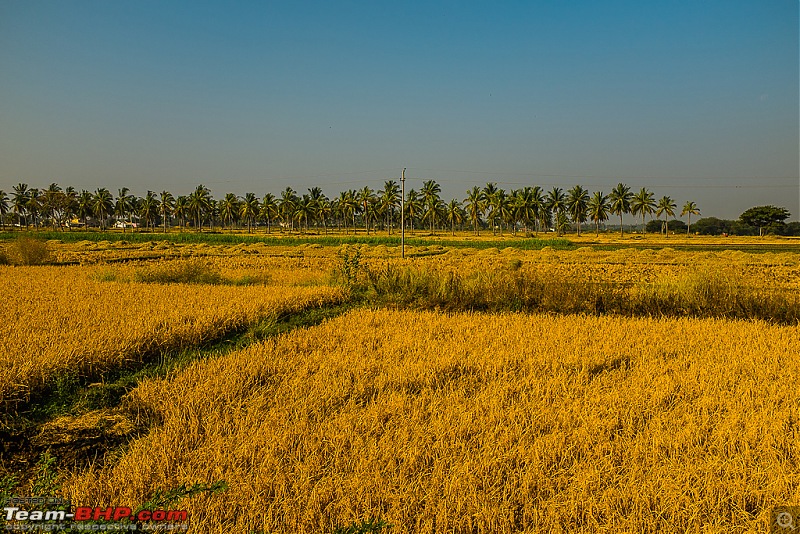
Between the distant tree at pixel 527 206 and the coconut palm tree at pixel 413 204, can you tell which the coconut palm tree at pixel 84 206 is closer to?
the coconut palm tree at pixel 413 204

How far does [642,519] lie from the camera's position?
132 inches

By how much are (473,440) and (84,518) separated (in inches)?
119

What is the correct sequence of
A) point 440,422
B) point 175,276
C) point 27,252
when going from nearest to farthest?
point 440,422
point 175,276
point 27,252

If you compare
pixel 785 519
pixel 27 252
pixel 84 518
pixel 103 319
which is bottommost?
pixel 785 519

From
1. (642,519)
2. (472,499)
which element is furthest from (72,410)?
(642,519)

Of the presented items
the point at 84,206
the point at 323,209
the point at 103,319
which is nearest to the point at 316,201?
the point at 323,209

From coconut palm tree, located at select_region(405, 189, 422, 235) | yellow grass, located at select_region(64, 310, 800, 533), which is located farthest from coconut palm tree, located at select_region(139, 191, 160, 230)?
yellow grass, located at select_region(64, 310, 800, 533)

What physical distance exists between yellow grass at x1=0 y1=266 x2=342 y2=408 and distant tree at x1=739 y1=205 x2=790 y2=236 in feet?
379

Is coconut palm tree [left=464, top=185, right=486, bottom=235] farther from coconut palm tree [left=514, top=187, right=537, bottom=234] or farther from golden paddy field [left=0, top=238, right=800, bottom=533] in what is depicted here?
golden paddy field [left=0, top=238, right=800, bottom=533]

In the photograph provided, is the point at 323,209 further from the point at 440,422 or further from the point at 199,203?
the point at 440,422

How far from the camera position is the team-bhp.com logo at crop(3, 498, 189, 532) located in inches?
112

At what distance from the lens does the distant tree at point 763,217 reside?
100750 mm

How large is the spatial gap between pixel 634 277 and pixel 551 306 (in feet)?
38.1

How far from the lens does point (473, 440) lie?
465 centimetres
